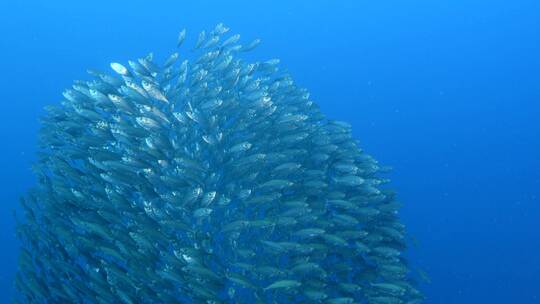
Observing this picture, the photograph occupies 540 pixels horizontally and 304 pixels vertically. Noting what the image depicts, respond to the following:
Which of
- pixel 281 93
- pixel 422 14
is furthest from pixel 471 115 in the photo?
pixel 281 93

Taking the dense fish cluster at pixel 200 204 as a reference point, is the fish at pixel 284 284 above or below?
below

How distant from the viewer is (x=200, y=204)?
20.3 feet

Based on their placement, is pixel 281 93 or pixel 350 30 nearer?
pixel 281 93

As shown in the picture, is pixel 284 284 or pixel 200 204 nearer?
pixel 284 284

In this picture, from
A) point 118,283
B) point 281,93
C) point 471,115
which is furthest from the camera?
point 471,115

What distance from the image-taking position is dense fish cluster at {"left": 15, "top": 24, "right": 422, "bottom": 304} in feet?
19.5

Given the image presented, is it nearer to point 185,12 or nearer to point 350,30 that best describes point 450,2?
point 350,30

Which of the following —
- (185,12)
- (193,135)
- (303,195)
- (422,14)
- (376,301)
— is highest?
(422,14)

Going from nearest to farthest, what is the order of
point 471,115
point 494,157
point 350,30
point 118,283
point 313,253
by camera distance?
point 118,283, point 313,253, point 494,157, point 471,115, point 350,30

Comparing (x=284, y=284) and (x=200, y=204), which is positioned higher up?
(x=200, y=204)

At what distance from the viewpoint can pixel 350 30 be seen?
27.5m

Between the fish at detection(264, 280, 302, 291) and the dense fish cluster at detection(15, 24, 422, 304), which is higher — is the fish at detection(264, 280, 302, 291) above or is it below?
below

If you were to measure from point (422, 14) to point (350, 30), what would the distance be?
430 cm

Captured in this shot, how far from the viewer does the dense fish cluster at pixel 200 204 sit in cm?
594
